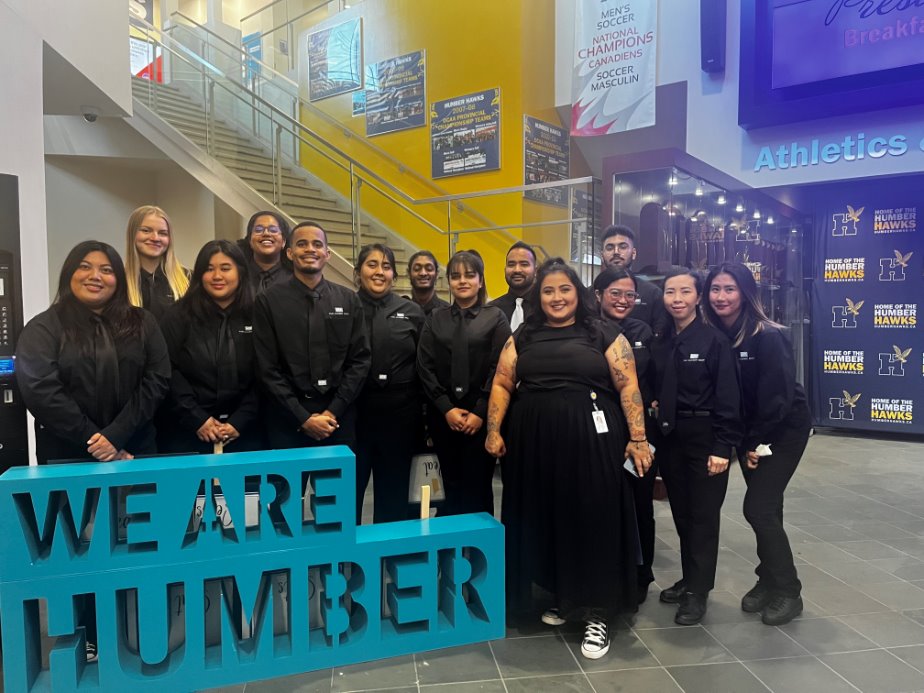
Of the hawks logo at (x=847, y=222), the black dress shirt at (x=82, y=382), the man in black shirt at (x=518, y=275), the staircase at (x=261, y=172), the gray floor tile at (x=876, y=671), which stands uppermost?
the staircase at (x=261, y=172)

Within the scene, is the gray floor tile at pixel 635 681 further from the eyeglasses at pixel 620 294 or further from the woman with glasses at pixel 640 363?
the eyeglasses at pixel 620 294

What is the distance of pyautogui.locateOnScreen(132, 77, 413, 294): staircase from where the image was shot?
7.46 metres

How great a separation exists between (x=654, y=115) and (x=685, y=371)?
5.23 metres

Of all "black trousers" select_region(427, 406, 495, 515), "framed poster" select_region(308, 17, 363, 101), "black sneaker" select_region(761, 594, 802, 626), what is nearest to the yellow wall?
"framed poster" select_region(308, 17, 363, 101)

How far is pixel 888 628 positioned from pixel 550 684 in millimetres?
1643

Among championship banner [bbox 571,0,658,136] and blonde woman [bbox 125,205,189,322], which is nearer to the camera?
blonde woman [bbox 125,205,189,322]

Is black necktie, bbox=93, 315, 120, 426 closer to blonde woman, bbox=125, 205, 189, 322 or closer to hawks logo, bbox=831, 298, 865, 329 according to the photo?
blonde woman, bbox=125, 205, 189, 322

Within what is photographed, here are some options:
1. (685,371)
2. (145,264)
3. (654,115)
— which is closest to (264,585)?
(145,264)

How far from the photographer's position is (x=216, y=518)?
90.6 inches

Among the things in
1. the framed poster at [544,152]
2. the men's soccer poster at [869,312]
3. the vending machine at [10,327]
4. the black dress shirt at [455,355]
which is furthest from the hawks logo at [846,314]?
the vending machine at [10,327]

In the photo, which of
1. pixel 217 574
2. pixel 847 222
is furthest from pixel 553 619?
pixel 847 222

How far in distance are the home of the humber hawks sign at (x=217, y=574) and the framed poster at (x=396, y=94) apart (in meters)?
7.50

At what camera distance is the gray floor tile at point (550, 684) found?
2.34 metres

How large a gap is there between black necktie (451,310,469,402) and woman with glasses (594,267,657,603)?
A: 2.17ft
